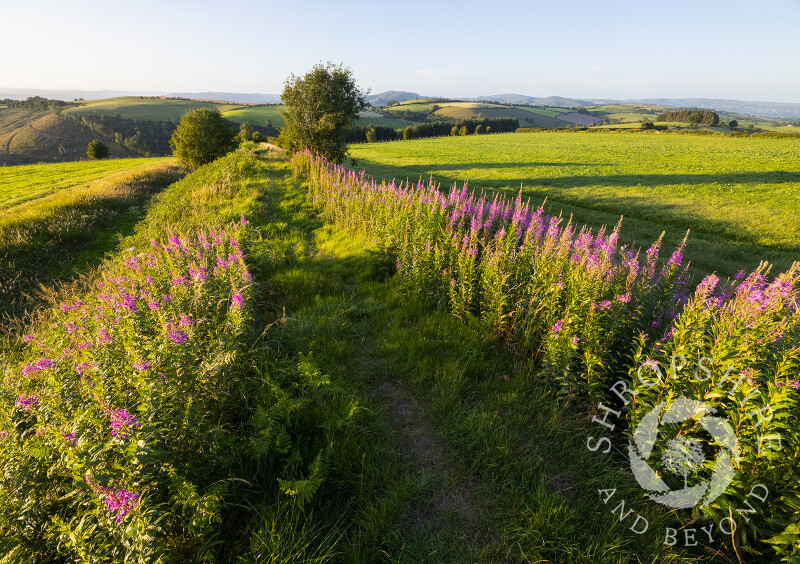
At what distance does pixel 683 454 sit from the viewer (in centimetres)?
271

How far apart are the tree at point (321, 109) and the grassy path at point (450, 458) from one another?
19.1 m

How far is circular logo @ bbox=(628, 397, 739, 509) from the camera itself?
99.2 inches

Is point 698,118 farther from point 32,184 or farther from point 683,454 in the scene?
point 32,184

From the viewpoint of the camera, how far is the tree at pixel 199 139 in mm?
29453

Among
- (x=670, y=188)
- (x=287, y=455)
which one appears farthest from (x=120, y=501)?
(x=670, y=188)

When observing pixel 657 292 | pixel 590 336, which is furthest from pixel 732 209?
pixel 590 336

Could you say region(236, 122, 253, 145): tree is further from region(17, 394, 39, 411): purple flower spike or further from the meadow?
region(17, 394, 39, 411): purple flower spike

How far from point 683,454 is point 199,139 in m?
37.1

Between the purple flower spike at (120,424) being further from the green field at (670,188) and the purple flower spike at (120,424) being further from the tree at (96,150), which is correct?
the tree at (96,150)

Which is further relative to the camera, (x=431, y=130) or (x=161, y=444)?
(x=431, y=130)

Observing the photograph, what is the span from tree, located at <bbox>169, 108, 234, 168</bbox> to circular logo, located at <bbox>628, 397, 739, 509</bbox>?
119 feet

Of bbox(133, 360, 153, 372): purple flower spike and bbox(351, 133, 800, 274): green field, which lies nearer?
bbox(133, 360, 153, 372): purple flower spike

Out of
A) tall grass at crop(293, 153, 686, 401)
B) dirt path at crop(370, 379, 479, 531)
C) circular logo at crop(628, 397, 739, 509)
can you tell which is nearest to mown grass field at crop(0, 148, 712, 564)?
dirt path at crop(370, 379, 479, 531)

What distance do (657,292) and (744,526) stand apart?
9.08ft
